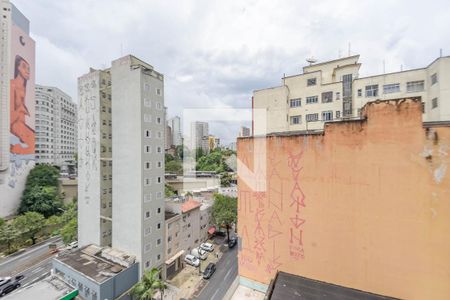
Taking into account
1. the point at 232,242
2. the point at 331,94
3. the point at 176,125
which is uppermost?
the point at 176,125

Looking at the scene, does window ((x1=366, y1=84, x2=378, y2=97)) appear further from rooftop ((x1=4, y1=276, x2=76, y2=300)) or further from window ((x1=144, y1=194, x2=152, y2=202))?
rooftop ((x1=4, y1=276, x2=76, y2=300))

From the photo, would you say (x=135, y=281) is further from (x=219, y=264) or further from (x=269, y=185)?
(x=269, y=185)

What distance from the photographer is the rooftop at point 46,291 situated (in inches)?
454

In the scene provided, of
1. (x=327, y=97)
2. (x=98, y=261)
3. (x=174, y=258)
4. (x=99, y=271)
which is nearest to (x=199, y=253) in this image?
(x=174, y=258)

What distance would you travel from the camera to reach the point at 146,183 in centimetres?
1475

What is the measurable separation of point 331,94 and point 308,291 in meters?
12.9

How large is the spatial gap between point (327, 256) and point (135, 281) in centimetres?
1441

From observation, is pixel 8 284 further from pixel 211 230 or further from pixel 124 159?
pixel 211 230

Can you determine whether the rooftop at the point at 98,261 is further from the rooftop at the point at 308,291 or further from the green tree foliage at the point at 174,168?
the green tree foliage at the point at 174,168

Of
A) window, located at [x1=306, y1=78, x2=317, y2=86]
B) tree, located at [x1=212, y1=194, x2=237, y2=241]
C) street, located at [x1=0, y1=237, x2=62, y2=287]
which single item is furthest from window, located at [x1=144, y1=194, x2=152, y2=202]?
window, located at [x1=306, y1=78, x2=317, y2=86]

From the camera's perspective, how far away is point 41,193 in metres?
29.0

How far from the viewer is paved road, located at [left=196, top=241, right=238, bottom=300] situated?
49.9ft

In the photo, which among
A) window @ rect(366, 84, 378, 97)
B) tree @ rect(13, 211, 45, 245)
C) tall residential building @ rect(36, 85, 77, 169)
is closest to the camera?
window @ rect(366, 84, 378, 97)

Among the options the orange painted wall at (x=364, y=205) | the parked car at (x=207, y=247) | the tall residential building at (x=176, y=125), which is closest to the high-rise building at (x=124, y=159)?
the parked car at (x=207, y=247)
